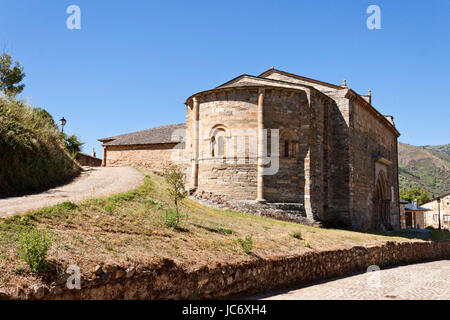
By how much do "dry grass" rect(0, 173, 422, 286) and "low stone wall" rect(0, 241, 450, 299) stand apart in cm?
23

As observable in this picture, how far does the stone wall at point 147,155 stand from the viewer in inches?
1131

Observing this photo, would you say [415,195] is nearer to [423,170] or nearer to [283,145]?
[423,170]

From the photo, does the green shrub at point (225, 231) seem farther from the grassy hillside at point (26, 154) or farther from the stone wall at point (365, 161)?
the stone wall at point (365, 161)

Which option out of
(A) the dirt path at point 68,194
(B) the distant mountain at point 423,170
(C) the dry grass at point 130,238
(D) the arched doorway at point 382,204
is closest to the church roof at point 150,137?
(A) the dirt path at point 68,194

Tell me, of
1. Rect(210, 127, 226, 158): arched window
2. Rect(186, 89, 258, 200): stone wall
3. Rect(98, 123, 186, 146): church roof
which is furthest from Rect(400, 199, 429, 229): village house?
Rect(210, 127, 226, 158): arched window

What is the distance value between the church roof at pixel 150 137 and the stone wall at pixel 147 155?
34 centimetres

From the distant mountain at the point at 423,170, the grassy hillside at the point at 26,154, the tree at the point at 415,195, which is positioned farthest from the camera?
the distant mountain at the point at 423,170

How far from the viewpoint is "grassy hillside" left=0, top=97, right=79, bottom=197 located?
1222 centimetres

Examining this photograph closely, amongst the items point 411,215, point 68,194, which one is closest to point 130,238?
point 68,194

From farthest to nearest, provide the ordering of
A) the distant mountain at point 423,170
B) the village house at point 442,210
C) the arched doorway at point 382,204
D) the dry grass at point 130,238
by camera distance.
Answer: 1. the distant mountain at point 423,170
2. the village house at point 442,210
3. the arched doorway at point 382,204
4. the dry grass at point 130,238

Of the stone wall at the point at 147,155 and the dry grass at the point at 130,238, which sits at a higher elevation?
the stone wall at the point at 147,155

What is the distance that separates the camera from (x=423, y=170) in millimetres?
134500

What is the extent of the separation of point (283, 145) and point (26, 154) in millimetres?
11760
